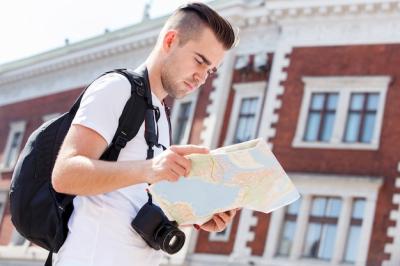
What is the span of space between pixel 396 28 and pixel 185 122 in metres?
6.43

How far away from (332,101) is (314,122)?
67cm

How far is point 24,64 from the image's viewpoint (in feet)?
103

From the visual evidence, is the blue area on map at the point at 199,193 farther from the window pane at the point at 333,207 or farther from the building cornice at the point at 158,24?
the building cornice at the point at 158,24

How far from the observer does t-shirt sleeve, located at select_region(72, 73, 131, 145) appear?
9.83 feet

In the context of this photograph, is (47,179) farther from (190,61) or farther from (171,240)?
(190,61)

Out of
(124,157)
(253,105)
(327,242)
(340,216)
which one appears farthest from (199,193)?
(253,105)

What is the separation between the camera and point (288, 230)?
19906 millimetres

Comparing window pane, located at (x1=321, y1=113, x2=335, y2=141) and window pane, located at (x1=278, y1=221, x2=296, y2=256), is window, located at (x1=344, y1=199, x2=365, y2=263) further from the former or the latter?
window pane, located at (x1=321, y1=113, x2=335, y2=141)

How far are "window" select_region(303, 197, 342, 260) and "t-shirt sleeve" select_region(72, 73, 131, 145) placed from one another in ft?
54.1

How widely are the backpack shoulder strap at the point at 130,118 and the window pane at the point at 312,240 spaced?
16.7 m

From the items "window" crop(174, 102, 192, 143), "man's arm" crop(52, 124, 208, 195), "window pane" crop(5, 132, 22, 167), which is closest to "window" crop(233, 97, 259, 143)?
"window" crop(174, 102, 192, 143)

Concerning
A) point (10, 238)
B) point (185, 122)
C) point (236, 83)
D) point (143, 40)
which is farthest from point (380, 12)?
point (10, 238)

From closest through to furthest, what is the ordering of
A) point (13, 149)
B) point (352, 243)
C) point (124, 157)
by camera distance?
point (124, 157)
point (352, 243)
point (13, 149)

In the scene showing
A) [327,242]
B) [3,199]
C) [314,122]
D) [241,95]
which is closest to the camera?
[327,242]
